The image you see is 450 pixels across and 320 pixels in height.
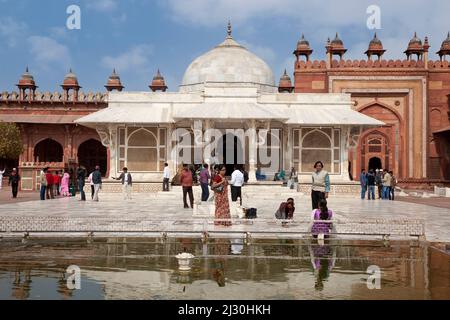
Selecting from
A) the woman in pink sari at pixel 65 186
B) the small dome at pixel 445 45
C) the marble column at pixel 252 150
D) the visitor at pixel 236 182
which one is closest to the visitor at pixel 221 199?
the visitor at pixel 236 182

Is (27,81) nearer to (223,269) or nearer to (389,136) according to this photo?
(389,136)

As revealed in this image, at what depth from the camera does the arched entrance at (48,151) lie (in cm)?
3484

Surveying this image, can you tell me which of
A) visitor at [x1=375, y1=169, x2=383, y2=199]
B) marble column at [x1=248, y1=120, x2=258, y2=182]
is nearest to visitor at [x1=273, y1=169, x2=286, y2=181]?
marble column at [x1=248, y1=120, x2=258, y2=182]

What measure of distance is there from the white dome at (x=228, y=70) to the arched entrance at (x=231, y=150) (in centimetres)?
385

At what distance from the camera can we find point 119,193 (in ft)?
62.3

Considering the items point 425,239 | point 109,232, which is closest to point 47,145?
point 109,232

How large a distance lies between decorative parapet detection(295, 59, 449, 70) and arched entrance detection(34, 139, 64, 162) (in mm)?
17277

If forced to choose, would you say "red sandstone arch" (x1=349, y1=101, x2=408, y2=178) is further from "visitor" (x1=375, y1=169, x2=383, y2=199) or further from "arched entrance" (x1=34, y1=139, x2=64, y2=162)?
"arched entrance" (x1=34, y1=139, x2=64, y2=162)

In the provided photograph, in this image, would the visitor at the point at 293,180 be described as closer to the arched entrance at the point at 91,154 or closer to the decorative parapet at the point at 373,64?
the decorative parapet at the point at 373,64

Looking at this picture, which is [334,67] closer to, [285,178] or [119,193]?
[285,178]

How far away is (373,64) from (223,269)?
2661 cm

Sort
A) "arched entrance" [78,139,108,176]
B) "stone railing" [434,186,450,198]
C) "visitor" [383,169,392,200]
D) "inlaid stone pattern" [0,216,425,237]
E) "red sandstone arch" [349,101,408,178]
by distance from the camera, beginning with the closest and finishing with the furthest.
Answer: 1. "inlaid stone pattern" [0,216,425,237]
2. "visitor" [383,169,392,200]
3. "stone railing" [434,186,450,198]
4. "red sandstone arch" [349,101,408,178]
5. "arched entrance" [78,139,108,176]

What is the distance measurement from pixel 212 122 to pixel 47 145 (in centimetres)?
1983

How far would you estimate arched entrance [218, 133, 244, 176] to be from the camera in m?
23.0
